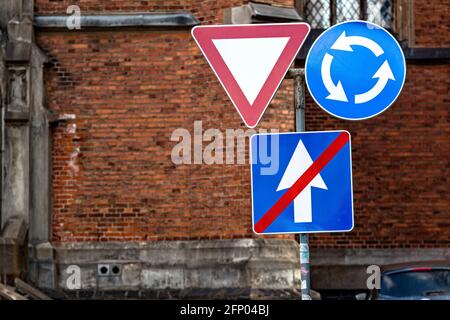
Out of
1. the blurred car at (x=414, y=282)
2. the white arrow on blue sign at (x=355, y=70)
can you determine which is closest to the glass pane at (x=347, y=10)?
the blurred car at (x=414, y=282)

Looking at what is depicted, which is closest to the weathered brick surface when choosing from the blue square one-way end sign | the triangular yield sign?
the blue square one-way end sign

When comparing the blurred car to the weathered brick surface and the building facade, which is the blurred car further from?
the weathered brick surface

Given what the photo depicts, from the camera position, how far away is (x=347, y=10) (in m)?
17.6

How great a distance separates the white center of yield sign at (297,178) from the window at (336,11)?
11080 millimetres

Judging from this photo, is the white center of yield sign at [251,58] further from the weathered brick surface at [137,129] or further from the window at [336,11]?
the window at [336,11]

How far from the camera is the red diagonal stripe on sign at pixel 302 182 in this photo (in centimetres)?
658

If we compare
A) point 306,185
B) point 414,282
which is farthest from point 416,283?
point 306,185

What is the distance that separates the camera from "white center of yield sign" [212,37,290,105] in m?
6.44

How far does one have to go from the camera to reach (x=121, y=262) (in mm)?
15430

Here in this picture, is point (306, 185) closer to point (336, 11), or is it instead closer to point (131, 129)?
point (131, 129)

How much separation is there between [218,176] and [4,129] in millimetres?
3337

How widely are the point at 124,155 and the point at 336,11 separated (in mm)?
4630

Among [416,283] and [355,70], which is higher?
[355,70]

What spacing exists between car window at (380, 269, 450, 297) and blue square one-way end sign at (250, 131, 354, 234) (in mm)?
5768
